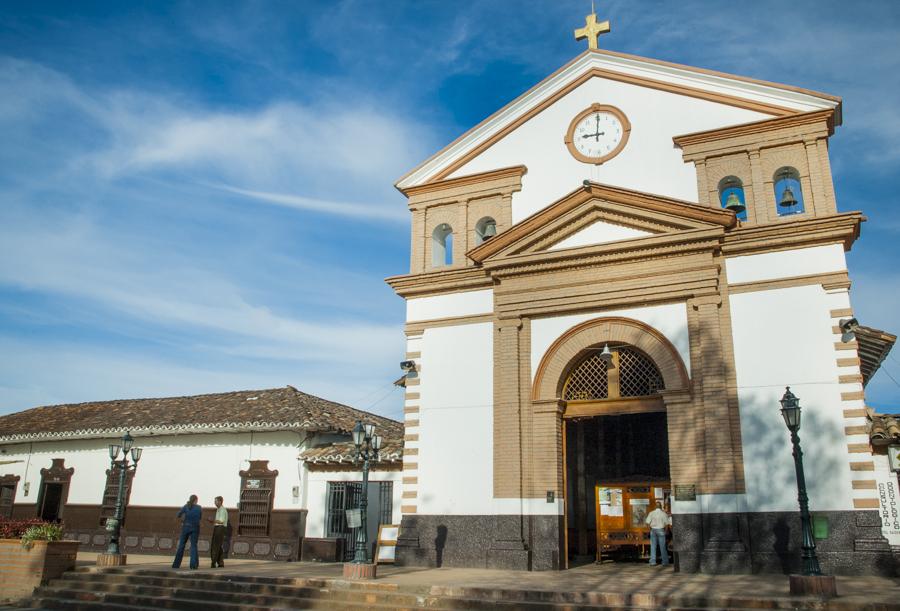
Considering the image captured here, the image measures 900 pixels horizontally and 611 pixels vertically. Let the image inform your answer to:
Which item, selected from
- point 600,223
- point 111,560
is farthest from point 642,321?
point 111,560

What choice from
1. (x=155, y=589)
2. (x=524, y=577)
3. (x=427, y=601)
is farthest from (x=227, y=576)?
(x=524, y=577)

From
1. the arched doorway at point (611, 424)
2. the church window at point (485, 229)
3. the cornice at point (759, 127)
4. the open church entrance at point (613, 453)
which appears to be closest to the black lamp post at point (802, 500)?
the arched doorway at point (611, 424)

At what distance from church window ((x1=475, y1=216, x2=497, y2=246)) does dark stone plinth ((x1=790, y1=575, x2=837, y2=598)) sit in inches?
380

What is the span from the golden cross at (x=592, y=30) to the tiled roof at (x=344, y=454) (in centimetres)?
1066

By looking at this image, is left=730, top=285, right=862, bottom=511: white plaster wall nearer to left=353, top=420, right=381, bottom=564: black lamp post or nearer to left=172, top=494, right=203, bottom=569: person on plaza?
left=353, top=420, right=381, bottom=564: black lamp post

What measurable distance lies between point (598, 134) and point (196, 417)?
45.6ft

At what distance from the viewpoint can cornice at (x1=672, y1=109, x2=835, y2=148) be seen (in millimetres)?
15109

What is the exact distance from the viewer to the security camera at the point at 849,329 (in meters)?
13.6

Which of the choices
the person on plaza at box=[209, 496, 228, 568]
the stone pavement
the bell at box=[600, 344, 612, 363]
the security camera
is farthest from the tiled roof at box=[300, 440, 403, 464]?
the security camera

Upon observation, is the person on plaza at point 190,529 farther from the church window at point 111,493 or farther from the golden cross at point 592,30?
the golden cross at point 592,30

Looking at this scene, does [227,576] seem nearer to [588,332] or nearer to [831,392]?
[588,332]

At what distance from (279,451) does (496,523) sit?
7391 mm

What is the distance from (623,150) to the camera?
16766mm

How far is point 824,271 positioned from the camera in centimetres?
1425
